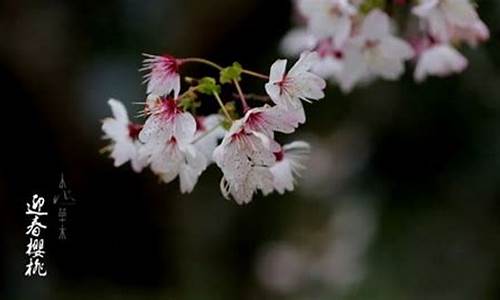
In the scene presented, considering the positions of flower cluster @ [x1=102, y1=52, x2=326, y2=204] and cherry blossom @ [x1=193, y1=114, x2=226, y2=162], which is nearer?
flower cluster @ [x1=102, y1=52, x2=326, y2=204]

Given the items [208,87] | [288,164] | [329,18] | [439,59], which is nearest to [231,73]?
[208,87]

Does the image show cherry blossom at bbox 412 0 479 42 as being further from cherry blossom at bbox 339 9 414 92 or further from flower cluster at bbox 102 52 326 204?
flower cluster at bbox 102 52 326 204

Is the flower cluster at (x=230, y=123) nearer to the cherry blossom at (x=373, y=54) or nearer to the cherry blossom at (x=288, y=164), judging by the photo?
the cherry blossom at (x=288, y=164)

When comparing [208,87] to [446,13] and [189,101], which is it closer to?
[189,101]

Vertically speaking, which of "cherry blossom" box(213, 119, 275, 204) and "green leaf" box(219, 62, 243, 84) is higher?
"green leaf" box(219, 62, 243, 84)

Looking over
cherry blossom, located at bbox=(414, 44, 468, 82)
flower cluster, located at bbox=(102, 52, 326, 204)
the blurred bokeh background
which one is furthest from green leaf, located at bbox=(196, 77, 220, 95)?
the blurred bokeh background

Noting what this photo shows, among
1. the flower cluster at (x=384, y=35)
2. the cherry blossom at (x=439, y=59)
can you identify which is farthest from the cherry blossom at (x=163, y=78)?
the cherry blossom at (x=439, y=59)

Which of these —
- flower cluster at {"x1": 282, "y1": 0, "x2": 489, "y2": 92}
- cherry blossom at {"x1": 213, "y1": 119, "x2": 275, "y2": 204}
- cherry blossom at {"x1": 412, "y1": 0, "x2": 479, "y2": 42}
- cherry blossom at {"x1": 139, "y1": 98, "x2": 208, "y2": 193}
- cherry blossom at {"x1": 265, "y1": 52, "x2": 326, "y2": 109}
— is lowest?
cherry blossom at {"x1": 213, "y1": 119, "x2": 275, "y2": 204}
